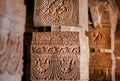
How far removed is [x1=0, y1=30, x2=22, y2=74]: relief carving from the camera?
55.6 inches

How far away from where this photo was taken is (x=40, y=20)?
2.86 m

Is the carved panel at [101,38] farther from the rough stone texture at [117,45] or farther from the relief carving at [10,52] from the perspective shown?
the relief carving at [10,52]

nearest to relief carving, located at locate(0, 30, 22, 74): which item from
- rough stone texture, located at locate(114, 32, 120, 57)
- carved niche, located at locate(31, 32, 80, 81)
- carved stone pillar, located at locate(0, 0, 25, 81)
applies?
carved stone pillar, located at locate(0, 0, 25, 81)

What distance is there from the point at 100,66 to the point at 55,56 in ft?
9.18

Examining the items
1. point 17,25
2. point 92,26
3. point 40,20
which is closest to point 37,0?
point 40,20

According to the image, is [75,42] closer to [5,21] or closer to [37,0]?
[37,0]

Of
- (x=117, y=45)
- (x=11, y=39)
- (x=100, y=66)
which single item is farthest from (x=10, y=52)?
(x=117, y=45)

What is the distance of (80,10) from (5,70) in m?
1.57

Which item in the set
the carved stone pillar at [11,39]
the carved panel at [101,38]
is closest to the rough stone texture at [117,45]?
the carved panel at [101,38]

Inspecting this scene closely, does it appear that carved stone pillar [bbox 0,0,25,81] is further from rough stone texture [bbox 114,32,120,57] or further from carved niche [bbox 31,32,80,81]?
rough stone texture [bbox 114,32,120,57]

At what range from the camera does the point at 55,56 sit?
2734mm

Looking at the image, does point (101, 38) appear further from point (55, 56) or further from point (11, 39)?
point (11, 39)

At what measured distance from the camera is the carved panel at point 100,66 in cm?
531

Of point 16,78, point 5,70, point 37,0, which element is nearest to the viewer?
point 5,70
